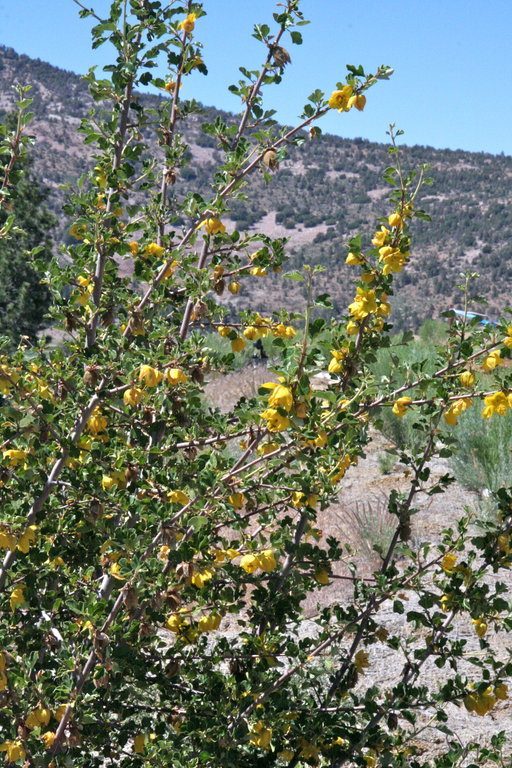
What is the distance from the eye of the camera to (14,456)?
167 cm

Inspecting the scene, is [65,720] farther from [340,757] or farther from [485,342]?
[485,342]

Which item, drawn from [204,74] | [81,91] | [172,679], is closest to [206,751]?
[172,679]

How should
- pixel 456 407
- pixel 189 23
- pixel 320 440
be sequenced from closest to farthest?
pixel 320 440, pixel 456 407, pixel 189 23

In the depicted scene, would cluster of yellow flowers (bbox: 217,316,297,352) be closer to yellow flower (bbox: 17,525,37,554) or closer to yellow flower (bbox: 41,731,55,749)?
yellow flower (bbox: 17,525,37,554)

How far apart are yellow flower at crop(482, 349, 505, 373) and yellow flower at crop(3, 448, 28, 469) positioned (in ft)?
3.24

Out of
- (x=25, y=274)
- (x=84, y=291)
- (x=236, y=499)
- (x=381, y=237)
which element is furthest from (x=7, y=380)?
(x=25, y=274)

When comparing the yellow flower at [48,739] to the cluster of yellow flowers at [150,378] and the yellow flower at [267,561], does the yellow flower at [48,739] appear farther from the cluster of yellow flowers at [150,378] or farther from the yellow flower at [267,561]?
the cluster of yellow flowers at [150,378]

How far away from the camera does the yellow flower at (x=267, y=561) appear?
1.52 metres

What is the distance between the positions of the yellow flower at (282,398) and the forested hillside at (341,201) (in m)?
29.1

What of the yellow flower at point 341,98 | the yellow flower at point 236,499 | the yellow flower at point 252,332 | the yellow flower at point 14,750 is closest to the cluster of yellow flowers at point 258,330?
the yellow flower at point 252,332

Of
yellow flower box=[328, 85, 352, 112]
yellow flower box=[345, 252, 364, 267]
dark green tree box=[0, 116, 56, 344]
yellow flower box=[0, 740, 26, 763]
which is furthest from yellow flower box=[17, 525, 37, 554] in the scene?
dark green tree box=[0, 116, 56, 344]

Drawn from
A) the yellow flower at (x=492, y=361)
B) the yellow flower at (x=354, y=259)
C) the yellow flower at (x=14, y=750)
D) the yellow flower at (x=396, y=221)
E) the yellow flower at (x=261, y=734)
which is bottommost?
the yellow flower at (x=14, y=750)

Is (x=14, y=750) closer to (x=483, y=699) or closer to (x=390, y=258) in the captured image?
(x=483, y=699)

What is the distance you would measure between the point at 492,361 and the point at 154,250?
0.76 m
